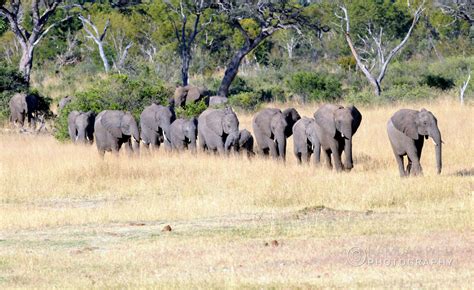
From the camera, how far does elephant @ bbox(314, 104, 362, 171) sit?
21.5 m

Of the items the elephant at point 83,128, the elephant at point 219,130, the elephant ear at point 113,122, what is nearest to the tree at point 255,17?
the elephant at point 83,128

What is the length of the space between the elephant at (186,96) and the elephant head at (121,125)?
7737 millimetres

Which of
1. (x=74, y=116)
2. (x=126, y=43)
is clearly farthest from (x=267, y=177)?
(x=126, y=43)

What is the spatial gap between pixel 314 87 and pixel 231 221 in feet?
93.2

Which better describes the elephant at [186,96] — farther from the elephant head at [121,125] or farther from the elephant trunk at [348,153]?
the elephant trunk at [348,153]

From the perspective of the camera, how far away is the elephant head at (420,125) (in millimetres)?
19656

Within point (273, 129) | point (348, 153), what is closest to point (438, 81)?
point (273, 129)

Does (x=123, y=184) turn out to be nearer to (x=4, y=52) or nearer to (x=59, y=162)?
(x=59, y=162)

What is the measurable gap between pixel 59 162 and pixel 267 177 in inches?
A: 215

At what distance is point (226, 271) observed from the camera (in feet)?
37.1

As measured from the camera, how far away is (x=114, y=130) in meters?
26.4

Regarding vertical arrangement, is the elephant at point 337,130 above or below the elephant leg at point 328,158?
above

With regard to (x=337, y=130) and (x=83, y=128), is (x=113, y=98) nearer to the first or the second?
(x=83, y=128)

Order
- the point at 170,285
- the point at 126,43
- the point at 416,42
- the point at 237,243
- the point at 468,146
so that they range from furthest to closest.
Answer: the point at 416,42 → the point at 126,43 → the point at 468,146 → the point at 237,243 → the point at 170,285
